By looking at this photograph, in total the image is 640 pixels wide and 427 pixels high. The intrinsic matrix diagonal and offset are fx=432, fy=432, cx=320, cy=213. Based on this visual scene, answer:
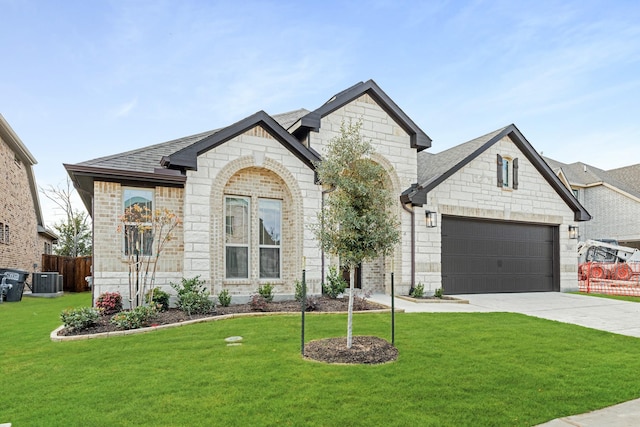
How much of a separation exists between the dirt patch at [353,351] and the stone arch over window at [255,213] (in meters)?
4.78

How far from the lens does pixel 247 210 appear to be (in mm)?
11656

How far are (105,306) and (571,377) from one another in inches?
347

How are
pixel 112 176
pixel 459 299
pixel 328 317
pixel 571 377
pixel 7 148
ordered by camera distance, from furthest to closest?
pixel 7 148
pixel 459 299
pixel 112 176
pixel 328 317
pixel 571 377

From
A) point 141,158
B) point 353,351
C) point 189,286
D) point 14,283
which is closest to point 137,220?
point 141,158

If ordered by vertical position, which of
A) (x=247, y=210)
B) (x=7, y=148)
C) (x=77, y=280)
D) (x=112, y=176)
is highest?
(x=7, y=148)

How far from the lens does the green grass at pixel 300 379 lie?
4152 millimetres

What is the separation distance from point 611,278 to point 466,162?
11680 millimetres

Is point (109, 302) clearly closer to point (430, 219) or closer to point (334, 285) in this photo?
point (334, 285)

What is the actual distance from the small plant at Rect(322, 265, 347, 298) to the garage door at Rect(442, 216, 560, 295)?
4188 mm

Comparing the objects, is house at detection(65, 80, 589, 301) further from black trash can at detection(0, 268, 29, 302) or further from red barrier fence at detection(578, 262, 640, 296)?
black trash can at detection(0, 268, 29, 302)

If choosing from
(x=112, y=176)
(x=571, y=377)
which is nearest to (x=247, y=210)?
(x=112, y=176)

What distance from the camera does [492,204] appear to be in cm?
1488

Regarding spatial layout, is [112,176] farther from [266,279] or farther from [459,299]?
[459,299]

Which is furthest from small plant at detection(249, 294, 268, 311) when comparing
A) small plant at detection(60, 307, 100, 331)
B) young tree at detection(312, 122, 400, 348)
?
young tree at detection(312, 122, 400, 348)
